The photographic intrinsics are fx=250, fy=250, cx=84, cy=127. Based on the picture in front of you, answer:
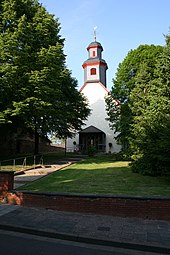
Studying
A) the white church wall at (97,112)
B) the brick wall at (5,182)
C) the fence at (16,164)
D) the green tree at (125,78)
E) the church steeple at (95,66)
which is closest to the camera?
the brick wall at (5,182)

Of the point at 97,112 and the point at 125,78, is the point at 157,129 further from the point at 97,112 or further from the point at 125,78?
the point at 97,112

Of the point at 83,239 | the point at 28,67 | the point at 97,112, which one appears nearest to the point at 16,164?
the point at 28,67

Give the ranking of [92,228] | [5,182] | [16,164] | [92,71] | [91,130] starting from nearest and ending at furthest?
[92,228] → [5,182] → [16,164] → [91,130] → [92,71]

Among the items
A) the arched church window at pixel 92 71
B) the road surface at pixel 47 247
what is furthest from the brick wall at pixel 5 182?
the arched church window at pixel 92 71

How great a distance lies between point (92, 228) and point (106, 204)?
46.8 inches

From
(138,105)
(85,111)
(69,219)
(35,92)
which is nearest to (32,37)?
(35,92)

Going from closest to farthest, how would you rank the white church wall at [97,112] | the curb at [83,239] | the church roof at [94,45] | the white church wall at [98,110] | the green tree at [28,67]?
the curb at [83,239] → the green tree at [28,67] → the white church wall at [98,110] → the white church wall at [97,112] → the church roof at [94,45]

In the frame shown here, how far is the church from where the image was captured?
37.3 metres

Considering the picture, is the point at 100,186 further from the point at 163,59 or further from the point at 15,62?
the point at 15,62

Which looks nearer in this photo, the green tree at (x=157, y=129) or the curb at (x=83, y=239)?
the curb at (x=83, y=239)

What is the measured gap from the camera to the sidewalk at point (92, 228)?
5.46 meters

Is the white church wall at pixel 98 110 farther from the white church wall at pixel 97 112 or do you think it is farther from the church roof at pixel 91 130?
the church roof at pixel 91 130

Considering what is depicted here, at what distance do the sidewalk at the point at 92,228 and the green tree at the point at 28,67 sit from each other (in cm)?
1043

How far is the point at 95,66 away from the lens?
40438mm
